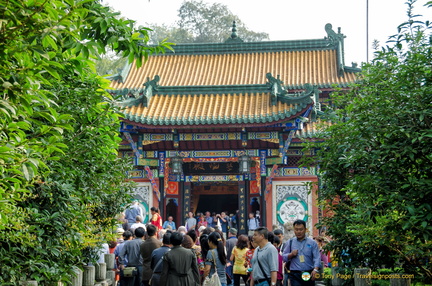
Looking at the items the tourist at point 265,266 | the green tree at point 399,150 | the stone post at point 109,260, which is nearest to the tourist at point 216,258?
the tourist at point 265,266

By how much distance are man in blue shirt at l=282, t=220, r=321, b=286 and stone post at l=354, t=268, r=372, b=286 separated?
58cm

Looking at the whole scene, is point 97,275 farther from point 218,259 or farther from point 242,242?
point 242,242

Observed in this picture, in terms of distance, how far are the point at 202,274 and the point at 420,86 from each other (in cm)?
561

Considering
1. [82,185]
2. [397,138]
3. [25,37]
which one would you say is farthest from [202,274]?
[25,37]

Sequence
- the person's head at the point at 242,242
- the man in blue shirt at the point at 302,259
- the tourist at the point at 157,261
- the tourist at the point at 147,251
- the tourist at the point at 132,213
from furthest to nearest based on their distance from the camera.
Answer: the tourist at the point at 132,213 → the tourist at the point at 147,251 → the person's head at the point at 242,242 → the man in blue shirt at the point at 302,259 → the tourist at the point at 157,261

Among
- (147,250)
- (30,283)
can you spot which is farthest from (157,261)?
(30,283)

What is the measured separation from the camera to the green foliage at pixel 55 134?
4.38 meters

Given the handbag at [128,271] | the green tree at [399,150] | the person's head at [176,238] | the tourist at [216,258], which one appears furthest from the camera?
the handbag at [128,271]

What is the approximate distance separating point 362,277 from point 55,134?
634cm

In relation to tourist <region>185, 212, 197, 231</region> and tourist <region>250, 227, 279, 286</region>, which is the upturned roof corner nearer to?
tourist <region>185, 212, 197, 231</region>

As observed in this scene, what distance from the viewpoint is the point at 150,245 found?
11297 mm

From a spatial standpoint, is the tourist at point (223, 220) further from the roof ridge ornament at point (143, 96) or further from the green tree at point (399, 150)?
the green tree at point (399, 150)

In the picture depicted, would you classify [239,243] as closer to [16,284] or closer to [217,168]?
[16,284]

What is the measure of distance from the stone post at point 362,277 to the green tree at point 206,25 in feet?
163
